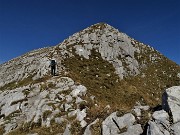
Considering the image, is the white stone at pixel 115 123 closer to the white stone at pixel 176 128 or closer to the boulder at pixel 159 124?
the boulder at pixel 159 124

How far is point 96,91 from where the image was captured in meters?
46.1

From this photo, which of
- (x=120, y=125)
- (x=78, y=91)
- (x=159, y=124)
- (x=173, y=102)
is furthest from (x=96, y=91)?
(x=159, y=124)

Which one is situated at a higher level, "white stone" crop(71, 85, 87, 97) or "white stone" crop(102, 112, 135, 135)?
"white stone" crop(71, 85, 87, 97)

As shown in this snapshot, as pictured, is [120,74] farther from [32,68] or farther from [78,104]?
[78,104]

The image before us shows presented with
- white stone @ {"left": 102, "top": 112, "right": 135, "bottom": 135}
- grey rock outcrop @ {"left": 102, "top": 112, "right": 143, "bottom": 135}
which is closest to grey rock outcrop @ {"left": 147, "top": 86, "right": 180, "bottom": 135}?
grey rock outcrop @ {"left": 102, "top": 112, "right": 143, "bottom": 135}

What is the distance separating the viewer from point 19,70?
210ft

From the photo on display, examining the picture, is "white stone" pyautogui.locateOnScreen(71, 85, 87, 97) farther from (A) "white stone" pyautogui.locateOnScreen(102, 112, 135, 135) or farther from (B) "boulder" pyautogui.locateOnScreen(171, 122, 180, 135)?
(B) "boulder" pyautogui.locateOnScreen(171, 122, 180, 135)

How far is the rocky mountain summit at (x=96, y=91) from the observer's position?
85.8ft

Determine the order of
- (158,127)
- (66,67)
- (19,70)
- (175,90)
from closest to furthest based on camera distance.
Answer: (158,127)
(175,90)
(66,67)
(19,70)

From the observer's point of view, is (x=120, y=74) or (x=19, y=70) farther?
(x=19, y=70)

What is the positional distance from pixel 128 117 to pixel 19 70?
1702 inches

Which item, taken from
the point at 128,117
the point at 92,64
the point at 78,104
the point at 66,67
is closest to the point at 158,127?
the point at 128,117

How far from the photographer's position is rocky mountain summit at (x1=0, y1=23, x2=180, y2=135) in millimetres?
26141

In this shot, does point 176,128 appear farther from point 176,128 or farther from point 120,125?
point 120,125
